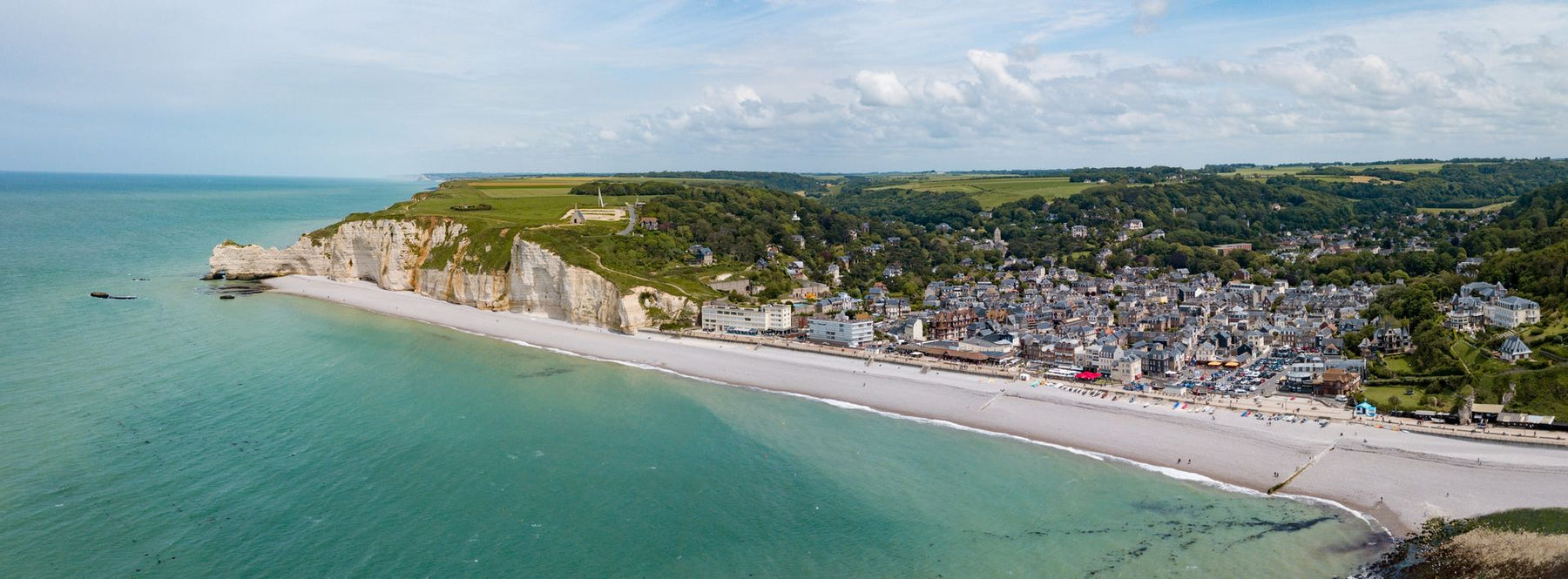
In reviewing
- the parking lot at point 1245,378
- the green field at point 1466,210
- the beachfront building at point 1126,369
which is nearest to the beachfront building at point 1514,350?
the parking lot at point 1245,378

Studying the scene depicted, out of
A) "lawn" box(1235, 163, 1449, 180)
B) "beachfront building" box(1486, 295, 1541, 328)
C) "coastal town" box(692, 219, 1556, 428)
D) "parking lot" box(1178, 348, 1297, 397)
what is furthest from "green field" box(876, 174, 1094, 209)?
"beachfront building" box(1486, 295, 1541, 328)

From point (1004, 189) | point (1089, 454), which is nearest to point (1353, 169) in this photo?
point (1004, 189)

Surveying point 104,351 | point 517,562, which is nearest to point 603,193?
point 104,351

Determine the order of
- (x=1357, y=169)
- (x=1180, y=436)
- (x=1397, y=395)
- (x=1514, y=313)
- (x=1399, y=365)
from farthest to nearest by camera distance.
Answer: (x=1357, y=169)
(x=1514, y=313)
(x=1399, y=365)
(x=1397, y=395)
(x=1180, y=436)

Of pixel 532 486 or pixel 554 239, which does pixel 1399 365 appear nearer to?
pixel 532 486

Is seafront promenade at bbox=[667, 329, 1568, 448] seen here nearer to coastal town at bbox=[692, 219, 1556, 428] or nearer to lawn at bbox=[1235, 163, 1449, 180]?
coastal town at bbox=[692, 219, 1556, 428]

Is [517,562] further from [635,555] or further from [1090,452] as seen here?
[1090,452]

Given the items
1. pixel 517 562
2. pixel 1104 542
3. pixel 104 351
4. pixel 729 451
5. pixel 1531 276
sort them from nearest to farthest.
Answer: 1. pixel 517 562
2. pixel 1104 542
3. pixel 729 451
4. pixel 104 351
5. pixel 1531 276
